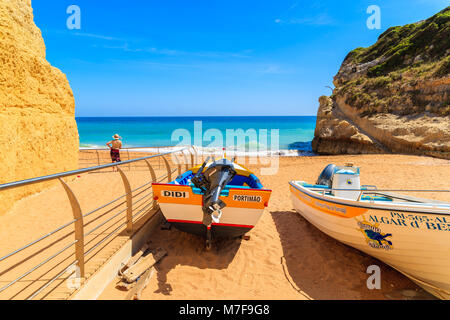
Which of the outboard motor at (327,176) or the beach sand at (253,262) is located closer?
the beach sand at (253,262)

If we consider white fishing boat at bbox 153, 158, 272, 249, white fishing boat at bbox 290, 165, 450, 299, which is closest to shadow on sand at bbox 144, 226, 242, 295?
white fishing boat at bbox 153, 158, 272, 249

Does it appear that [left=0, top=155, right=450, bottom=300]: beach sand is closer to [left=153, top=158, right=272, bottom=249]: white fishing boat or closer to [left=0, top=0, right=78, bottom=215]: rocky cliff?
[left=153, top=158, right=272, bottom=249]: white fishing boat

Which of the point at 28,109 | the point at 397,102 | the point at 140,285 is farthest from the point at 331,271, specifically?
the point at 397,102

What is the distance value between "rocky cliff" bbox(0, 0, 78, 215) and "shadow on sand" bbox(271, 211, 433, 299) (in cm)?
671

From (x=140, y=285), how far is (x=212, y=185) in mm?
1898

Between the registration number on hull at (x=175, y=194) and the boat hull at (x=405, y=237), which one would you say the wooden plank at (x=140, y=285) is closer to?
the registration number on hull at (x=175, y=194)

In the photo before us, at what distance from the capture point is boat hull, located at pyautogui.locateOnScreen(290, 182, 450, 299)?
3303 millimetres

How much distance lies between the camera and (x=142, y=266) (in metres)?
3.65

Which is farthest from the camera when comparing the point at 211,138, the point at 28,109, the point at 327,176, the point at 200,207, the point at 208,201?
the point at 211,138

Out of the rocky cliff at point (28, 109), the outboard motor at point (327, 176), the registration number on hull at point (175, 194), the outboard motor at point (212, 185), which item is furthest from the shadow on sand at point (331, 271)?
the rocky cliff at point (28, 109)

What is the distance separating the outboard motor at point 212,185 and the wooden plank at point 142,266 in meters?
0.95

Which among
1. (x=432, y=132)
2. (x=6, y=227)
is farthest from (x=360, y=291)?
(x=432, y=132)

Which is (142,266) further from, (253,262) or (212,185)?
(253,262)

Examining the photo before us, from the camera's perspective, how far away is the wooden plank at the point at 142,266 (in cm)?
341
